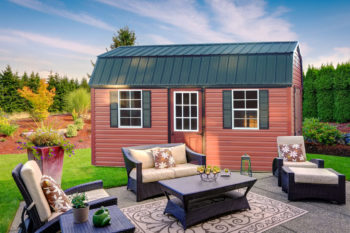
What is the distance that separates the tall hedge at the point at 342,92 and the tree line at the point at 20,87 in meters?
17.0

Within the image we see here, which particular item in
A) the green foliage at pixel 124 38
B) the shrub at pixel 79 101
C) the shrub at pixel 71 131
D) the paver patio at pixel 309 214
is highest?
the green foliage at pixel 124 38

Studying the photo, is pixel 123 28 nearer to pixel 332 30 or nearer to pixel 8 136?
pixel 8 136

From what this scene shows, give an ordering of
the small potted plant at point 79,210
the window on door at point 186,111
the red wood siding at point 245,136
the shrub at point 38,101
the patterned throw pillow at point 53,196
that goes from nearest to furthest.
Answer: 1. the small potted plant at point 79,210
2. the patterned throw pillow at point 53,196
3. the red wood siding at point 245,136
4. the window on door at point 186,111
5. the shrub at point 38,101

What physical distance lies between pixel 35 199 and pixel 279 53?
263 inches

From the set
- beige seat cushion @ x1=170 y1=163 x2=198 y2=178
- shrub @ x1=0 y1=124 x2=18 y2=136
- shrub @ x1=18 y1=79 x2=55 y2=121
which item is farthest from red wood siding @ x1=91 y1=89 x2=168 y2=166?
shrub @ x1=18 y1=79 x2=55 y2=121

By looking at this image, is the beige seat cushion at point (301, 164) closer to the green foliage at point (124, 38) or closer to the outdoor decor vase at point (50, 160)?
the outdoor decor vase at point (50, 160)

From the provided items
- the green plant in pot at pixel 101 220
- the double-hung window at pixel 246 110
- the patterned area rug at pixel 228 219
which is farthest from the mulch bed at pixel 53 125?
the green plant in pot at pixel 101 220

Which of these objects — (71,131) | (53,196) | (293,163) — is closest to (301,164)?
(293,163)

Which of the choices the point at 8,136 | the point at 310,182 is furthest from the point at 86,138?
the point at 310,182

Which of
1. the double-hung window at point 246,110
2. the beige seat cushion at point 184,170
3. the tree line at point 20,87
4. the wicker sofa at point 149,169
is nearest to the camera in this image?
the wicker sofa at point 149,169

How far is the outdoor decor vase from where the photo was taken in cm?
486

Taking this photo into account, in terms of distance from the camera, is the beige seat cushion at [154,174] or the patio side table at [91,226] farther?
the beige seat cushion at [154,174]

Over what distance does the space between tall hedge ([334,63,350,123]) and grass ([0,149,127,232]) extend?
36.7ft

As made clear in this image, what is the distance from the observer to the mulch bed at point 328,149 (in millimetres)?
8461
